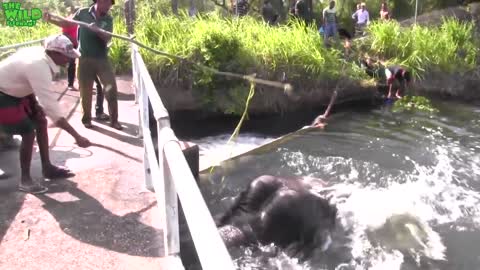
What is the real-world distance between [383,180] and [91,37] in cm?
513

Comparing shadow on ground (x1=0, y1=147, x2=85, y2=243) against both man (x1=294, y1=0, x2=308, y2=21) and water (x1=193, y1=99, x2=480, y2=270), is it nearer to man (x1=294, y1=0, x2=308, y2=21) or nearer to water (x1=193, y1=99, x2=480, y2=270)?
water (x1=193, y1=99, x2=480, y2=270)

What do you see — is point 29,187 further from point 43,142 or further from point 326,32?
point 326,32

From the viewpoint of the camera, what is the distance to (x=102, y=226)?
419 centimetres

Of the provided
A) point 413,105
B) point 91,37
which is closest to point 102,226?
point 91,37

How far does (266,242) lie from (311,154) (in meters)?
3.78

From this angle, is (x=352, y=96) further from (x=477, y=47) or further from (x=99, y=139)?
(x=99, y=139)

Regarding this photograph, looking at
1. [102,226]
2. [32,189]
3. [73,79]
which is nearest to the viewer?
[102,226]

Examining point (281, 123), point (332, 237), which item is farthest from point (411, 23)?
point (332, 237)

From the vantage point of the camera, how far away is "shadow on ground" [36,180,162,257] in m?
3.86

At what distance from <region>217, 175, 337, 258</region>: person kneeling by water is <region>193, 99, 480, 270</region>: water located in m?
0.18

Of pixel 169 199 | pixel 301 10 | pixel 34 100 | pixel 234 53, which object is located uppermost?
pixel 301 10

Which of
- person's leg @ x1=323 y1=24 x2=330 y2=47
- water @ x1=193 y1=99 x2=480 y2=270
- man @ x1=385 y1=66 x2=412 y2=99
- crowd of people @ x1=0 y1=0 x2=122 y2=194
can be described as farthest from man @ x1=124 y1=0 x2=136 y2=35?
man @ x1=385 y1=66 x2=412 y2=99

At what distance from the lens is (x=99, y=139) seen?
260 inches

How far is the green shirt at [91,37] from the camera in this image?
22.1ft
